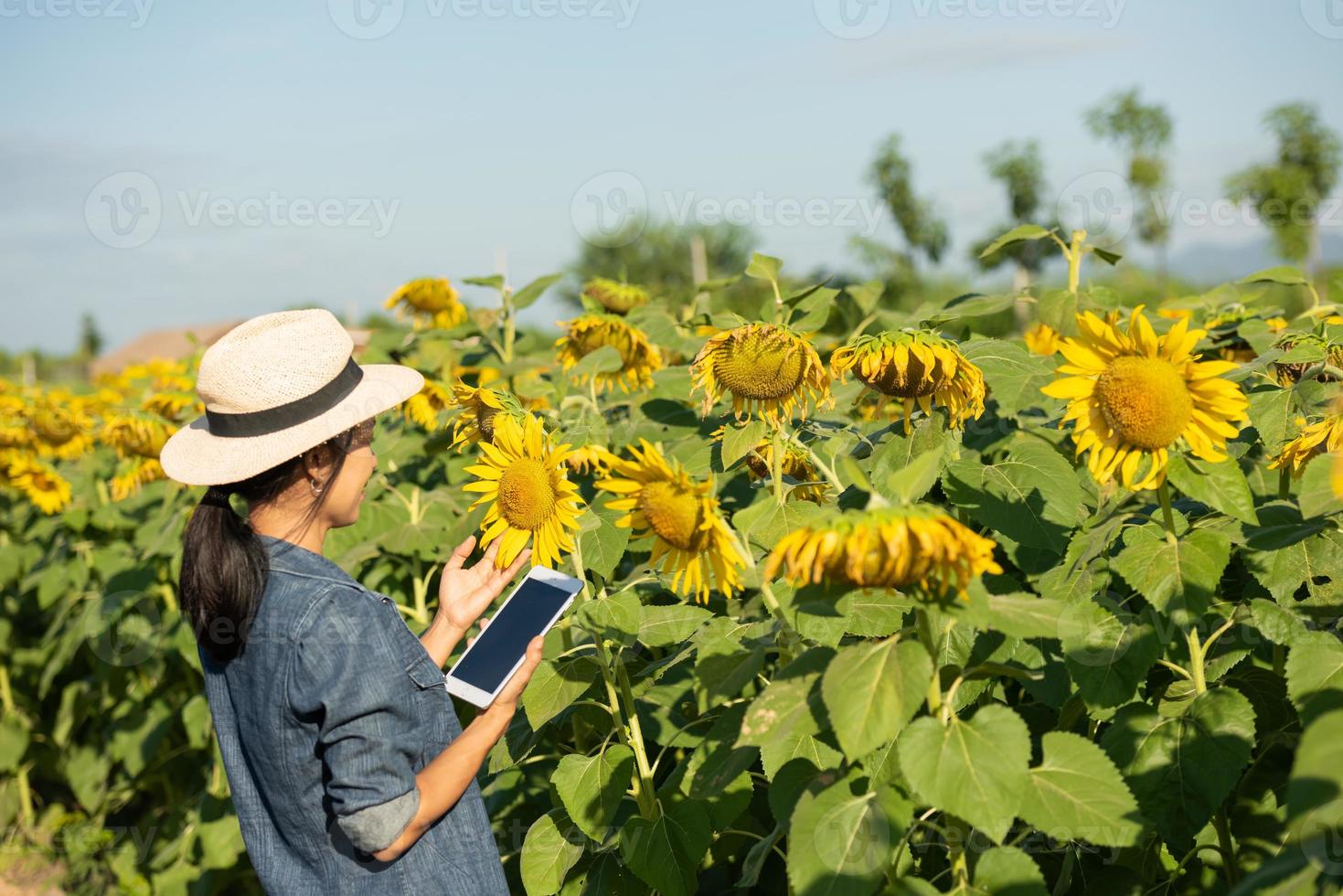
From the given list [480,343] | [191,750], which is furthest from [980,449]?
[191,750]

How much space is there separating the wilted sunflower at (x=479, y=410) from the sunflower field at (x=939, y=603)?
0.01m

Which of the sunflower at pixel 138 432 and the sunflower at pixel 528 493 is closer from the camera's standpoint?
the sunflower at pixel 528 493

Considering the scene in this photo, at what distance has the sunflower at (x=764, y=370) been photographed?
91.1 inches

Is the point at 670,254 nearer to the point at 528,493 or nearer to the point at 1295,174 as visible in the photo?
the point at 1295,174

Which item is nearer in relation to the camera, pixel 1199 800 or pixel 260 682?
pixel 1199 800

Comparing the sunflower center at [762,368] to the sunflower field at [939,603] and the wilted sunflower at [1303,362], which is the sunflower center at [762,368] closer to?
the sunflower field at [939,603]

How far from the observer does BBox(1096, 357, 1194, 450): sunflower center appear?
1.86 metres

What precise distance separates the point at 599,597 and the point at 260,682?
66cm

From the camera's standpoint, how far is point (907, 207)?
110ft

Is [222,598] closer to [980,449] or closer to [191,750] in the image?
[980,449]

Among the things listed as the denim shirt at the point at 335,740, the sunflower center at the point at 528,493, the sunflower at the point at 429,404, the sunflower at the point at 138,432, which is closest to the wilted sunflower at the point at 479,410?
the sunflower center at the point at 528,493

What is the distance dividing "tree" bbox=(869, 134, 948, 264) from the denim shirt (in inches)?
1285

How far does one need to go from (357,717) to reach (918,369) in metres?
1.21

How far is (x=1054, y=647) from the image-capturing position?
7.40 ft
